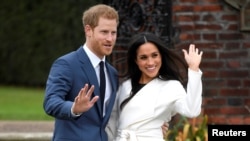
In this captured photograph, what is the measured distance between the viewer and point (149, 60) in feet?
14.2

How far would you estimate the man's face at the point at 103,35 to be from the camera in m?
4.14

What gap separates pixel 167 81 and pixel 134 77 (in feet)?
0.66

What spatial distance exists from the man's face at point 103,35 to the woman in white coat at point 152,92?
25 centimetres

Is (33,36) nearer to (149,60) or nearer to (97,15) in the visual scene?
(149,60)

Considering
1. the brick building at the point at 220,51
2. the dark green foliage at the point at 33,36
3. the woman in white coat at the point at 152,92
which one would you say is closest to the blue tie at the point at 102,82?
the woman in white coat at the point at 152,92

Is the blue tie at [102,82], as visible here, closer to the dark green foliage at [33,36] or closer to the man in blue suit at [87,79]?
the man in blue suit at [87,79]

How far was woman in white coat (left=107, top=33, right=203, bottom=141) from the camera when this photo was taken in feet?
13.8

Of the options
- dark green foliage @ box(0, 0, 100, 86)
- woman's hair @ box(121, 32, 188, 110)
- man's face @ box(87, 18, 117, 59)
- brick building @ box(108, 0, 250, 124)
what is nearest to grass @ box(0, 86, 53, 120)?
dark green foliage @ box(0, 0, 100, 86)

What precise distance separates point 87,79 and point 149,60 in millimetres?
369

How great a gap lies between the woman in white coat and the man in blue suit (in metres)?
0.12

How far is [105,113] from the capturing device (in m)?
4.23

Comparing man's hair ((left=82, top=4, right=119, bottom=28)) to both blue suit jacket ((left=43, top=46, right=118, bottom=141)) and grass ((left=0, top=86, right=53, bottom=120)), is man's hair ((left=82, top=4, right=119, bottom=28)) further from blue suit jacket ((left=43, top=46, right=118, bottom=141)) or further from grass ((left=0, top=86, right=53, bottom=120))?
grass ((left=0, top=86, right=53, bottom=120))

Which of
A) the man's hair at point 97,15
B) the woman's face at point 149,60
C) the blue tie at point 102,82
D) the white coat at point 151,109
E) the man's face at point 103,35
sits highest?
the man's hair at point 97,15

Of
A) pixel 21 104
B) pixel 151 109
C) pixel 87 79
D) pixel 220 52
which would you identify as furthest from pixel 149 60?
pixel 21 104
